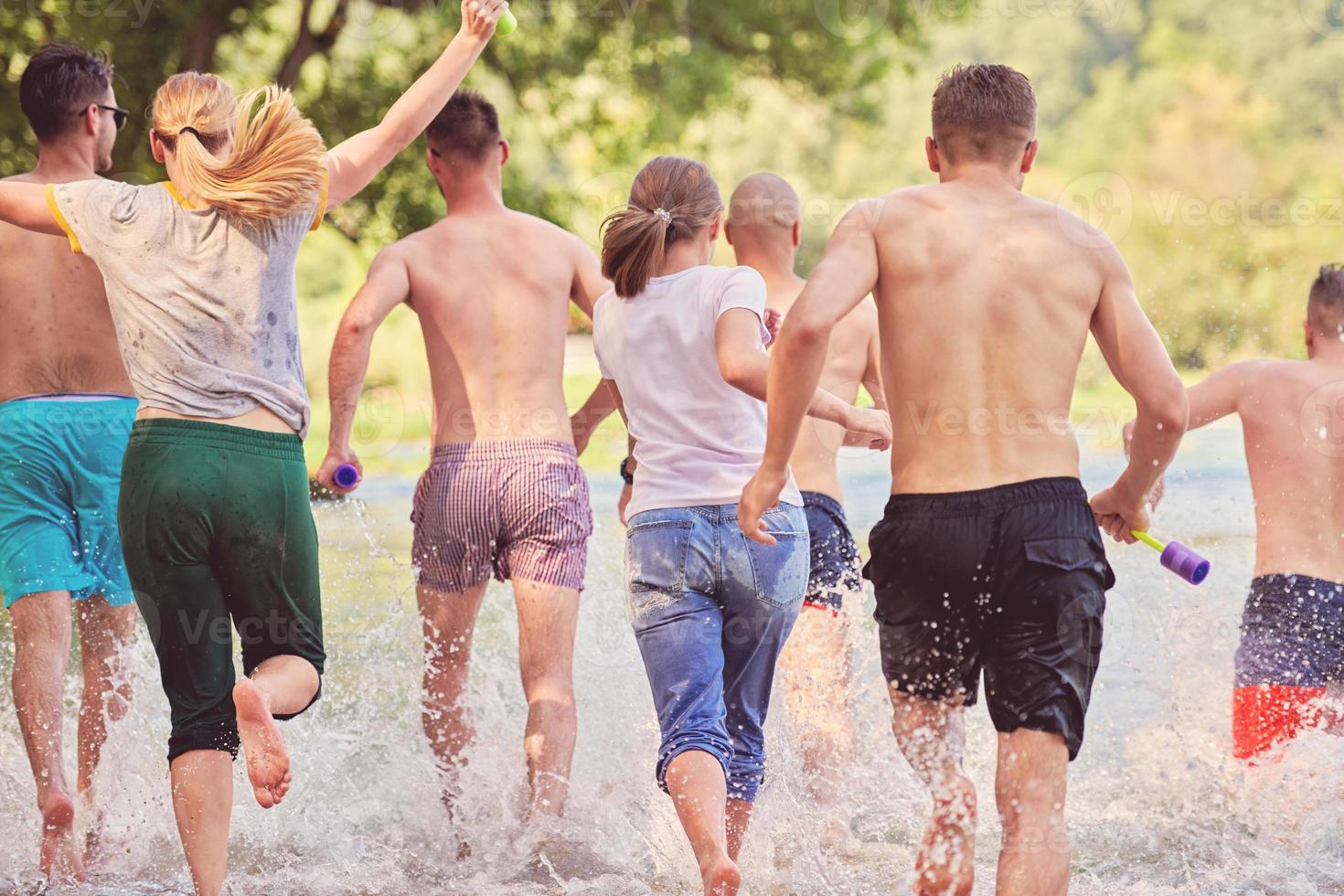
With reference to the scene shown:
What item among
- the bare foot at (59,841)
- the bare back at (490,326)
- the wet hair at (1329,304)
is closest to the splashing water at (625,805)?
the bare foot at (59,841)

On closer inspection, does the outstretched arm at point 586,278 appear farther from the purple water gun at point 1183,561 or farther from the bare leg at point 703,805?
the purple water gun at point 1183,561

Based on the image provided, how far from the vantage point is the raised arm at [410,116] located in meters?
3.60

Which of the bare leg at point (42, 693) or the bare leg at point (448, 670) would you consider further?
the bare leg at point (448, 670)

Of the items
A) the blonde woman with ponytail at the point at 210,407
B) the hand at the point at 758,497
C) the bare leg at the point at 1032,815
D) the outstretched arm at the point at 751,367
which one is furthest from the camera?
the blonde woman with ponytail at the point at 210,407

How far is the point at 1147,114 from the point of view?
138ft

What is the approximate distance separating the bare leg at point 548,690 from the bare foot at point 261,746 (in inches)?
46.7

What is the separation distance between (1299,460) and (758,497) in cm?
196

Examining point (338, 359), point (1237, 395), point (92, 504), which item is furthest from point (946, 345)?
point (92, 504)

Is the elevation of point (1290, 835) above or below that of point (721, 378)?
below

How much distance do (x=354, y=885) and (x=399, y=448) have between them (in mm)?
17525

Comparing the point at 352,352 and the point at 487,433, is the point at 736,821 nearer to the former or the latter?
the point at 487,433

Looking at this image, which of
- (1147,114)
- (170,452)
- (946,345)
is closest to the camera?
(946,345)

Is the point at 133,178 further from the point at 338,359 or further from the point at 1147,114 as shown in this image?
the point at 1147,114

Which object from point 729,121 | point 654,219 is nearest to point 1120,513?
point 654,219
